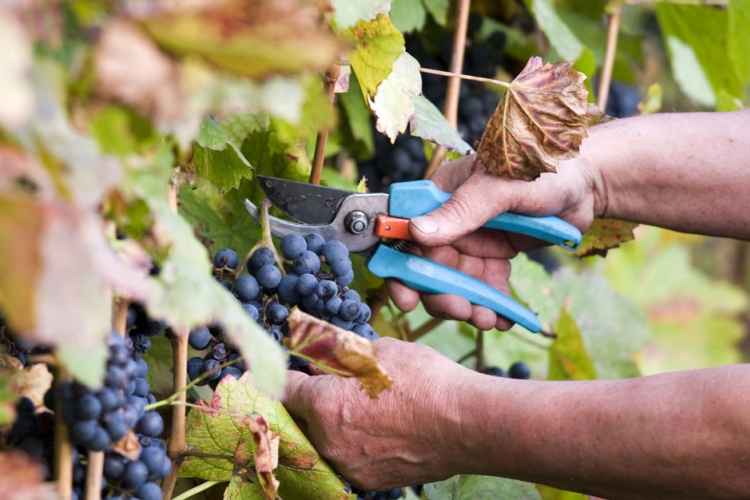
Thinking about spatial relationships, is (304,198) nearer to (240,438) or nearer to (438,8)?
(240,438)

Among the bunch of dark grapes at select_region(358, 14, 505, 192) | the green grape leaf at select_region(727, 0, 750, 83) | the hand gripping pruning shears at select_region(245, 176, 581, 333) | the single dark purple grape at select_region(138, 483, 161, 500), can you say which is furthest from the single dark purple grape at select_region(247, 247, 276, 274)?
the green grape leaf at select_region(727, 0, 750, 83)

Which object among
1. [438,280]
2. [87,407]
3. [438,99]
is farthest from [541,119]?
[87,407]

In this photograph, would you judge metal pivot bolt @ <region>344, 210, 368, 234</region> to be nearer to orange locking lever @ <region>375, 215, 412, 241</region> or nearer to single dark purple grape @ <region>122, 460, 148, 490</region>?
orange locking lever @ <region>375, 215, 412, 241</region>

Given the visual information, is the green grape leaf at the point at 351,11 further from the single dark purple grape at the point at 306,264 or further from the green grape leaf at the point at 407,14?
the green grape leaf at the point at 407,14

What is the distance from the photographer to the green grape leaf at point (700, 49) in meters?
1.92

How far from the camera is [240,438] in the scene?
88cm

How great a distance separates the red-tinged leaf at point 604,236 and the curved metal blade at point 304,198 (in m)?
0.55

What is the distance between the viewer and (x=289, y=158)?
118 centimetres

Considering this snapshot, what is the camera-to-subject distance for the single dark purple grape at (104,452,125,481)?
2.15 ft

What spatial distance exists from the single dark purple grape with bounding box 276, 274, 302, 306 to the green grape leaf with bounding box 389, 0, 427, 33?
0.59 meters

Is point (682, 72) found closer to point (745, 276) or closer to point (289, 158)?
point (289, 158)

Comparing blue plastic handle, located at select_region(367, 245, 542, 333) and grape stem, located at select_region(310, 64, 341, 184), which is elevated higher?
grape stem, located at select_region(310, 64, 341, 184)

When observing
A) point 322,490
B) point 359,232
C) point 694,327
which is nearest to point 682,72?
point 359,232

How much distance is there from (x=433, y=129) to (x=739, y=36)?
97cm
